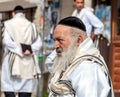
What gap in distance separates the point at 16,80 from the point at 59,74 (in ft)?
17.6

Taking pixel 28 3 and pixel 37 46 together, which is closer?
pixel 37 46

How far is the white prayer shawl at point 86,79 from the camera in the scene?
13.9 ft

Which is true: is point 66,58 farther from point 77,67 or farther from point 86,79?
point 86,79

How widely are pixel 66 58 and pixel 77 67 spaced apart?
199 mm

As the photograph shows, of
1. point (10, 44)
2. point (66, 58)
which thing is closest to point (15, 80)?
point (10, 44)

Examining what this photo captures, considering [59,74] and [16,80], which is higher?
[59,74]

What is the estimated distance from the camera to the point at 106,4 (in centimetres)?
1166

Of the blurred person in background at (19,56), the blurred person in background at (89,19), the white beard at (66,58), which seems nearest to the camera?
the white beard at (66,58)

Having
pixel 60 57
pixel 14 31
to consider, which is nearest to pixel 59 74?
pixel 60 57

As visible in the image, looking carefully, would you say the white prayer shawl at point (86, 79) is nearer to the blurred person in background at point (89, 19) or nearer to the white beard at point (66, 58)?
the white beard at point (66, 58)

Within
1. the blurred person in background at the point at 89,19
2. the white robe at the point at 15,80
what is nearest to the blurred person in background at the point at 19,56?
the white robe at the point at 15,80

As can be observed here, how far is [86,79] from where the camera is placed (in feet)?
14.0

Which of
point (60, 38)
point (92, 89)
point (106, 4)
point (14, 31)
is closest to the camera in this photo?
point (92, 89)

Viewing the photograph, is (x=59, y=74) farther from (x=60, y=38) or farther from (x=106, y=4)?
(x=106, y=4)
